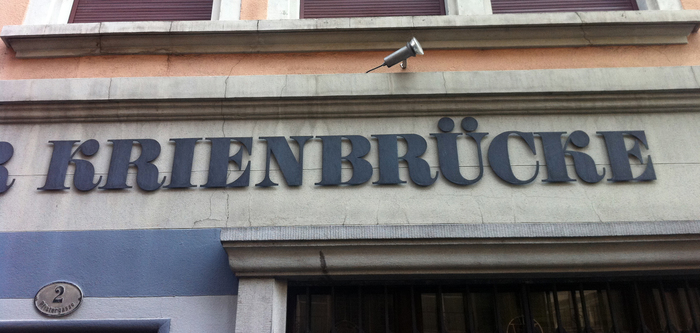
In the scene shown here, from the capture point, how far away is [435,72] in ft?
13.9

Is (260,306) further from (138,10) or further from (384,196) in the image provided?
(138,10)

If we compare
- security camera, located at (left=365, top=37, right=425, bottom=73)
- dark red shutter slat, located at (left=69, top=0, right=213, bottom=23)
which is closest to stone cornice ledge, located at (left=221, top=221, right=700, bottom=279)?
security camera, located at (left=365, top=37, right=425, bottom=73)

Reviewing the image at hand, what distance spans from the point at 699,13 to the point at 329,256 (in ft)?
13.8

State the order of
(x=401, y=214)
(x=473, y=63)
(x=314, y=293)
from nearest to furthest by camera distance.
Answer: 1. (x=401, y=214)
2. (x=314, y=293)
3. (x=473, y=63)

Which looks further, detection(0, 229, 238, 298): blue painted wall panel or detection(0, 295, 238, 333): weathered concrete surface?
detection(0, 229, 238, 298): blue painted wall panel

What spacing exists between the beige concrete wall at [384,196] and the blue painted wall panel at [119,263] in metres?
0.11

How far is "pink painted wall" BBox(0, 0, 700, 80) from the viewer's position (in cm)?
441

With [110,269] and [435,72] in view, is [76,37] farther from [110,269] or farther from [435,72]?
[435,72]

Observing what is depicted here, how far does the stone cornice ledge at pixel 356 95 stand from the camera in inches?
163

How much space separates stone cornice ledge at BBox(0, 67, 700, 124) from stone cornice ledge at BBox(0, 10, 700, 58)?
0.41m

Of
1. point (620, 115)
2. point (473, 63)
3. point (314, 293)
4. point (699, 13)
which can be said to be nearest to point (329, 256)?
point (314, 293)

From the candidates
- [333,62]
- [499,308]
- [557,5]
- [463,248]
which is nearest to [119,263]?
[333,62]

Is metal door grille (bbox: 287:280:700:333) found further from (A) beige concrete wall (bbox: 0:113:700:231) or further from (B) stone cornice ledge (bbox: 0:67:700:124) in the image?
(B) stone cornice ledge (bbox: 0:67:700:124)

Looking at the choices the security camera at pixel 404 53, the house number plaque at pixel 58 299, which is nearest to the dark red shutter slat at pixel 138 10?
the security camera at pixel 404 53
